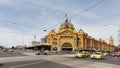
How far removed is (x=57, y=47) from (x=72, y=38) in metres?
11.0

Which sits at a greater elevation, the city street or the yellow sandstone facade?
the yellow sandstone facade

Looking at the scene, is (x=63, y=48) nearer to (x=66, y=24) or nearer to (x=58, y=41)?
(x=58, y=41)

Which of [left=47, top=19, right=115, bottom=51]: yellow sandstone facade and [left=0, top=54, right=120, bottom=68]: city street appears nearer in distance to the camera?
[left=0, top=54, right=120, bottom=68]: city street

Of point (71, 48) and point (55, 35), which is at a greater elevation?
point (55, 35)

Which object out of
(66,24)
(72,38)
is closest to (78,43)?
(72,38)

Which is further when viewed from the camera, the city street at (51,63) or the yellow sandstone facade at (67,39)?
the yellow sandstone facade at (67,39)

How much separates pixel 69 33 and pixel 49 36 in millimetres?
15791

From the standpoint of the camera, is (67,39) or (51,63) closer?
(51,63)

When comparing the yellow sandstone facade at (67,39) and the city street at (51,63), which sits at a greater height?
the yellow sandstone facade at (67,39)

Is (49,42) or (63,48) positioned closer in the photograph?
(63,48)

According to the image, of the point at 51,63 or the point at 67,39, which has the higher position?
the point at 67,39

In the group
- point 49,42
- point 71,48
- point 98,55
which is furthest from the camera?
point 49,42

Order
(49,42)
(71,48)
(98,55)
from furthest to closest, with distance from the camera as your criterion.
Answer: (49,42)
(71,48)
(98,55)

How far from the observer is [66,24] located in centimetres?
13862
